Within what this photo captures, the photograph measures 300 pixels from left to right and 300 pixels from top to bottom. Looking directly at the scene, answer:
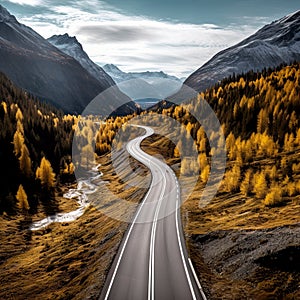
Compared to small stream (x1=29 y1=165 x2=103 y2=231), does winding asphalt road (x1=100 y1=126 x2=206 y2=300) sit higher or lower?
higher

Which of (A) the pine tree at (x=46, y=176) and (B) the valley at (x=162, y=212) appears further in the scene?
(A) the pine tree at (x=46, y=176)

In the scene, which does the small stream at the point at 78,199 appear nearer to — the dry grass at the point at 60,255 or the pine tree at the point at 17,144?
the dry grass at the point at 60,255

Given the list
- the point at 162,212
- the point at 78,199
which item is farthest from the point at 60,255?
the point at 78,199

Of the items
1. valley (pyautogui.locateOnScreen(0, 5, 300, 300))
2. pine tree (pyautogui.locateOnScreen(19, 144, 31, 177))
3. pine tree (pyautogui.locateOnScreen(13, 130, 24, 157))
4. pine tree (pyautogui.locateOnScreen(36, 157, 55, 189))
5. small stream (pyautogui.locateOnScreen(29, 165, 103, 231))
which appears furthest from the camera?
pine tree (pyautogui.locateOnScreen(13, 130, 24, 157))

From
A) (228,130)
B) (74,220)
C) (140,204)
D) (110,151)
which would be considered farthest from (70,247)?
(110,151)

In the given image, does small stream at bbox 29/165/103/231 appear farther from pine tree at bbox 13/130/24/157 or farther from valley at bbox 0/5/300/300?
pine tree at bbox 13/130/24/157

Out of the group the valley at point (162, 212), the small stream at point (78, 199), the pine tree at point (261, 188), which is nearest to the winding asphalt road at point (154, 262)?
the valley at point (162, 212)

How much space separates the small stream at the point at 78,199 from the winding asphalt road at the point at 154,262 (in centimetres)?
2842

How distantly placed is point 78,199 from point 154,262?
6237 cm

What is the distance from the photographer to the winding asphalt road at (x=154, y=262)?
28.5m

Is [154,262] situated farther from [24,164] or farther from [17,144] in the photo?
[17,144]

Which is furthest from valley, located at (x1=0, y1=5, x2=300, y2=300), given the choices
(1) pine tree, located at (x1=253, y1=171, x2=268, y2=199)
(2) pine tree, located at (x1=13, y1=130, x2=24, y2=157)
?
(2) pine tree, located at (x1=13, y1=130, x2=24, y2=157)

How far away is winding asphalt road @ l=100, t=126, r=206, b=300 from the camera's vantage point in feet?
93.5

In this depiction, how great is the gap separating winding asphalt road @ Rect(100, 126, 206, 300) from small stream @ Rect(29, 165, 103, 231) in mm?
28420
